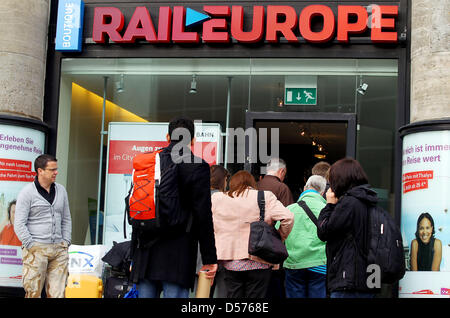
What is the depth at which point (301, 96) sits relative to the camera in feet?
33.0

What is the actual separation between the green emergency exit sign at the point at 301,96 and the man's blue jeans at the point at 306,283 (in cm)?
329

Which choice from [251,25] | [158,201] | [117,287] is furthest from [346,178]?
[251,25]

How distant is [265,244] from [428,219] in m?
3.11

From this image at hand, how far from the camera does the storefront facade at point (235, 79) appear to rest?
9711 mm

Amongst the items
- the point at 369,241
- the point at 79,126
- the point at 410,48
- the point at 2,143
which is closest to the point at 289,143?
the point at 410,48

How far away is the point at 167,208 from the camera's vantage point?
16.3 feet

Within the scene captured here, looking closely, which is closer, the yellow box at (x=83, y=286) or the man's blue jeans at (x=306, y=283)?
the man's blue jeans at (x=306, y=283)

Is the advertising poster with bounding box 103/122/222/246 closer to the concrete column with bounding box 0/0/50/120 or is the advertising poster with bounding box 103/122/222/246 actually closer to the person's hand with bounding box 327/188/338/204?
the concrete column with bounding box 0/0/50/120

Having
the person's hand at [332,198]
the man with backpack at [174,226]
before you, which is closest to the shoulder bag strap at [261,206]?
the person's hand at [332,198]

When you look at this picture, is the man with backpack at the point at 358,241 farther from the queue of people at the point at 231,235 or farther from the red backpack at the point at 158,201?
the red backpack at the point at 158,201

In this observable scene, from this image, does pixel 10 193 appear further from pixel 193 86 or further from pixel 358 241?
pixel 358 241
